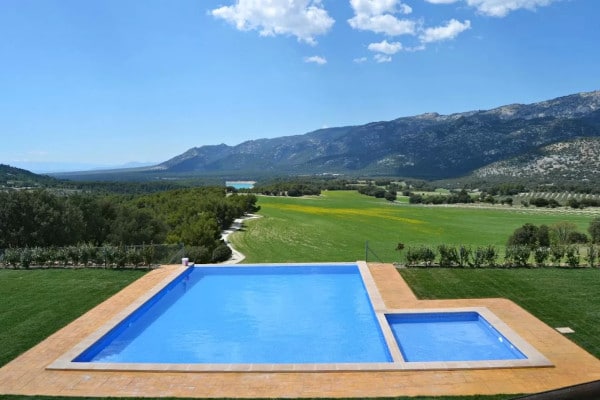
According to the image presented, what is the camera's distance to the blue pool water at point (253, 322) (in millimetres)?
10758

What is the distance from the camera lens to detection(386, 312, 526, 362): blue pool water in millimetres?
10164

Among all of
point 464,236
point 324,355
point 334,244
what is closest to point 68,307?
point 324,355

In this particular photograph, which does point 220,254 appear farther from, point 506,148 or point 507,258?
point 506,148

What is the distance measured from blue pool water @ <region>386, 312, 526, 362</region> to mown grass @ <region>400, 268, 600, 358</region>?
1404 mm

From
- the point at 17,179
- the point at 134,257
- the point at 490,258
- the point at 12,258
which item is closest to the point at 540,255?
the point at 490,258

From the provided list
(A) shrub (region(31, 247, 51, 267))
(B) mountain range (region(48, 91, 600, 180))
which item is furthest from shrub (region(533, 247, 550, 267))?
(B) mountain range (region(48, 91, 600, 180))

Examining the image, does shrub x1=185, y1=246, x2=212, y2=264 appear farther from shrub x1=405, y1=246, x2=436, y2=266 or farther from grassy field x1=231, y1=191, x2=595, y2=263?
shrub x1=405, y1=246, x2=436, y2=266

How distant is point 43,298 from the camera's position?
13570 mm

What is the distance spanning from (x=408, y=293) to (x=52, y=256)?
13459 mm

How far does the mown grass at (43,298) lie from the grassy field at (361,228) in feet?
45.6

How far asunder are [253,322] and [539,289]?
8694mm

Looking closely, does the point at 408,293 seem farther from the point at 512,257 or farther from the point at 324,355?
the point at 512,257

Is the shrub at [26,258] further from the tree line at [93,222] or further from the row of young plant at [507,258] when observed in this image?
the row of young plant at [507,258]

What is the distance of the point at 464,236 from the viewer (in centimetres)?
4469
